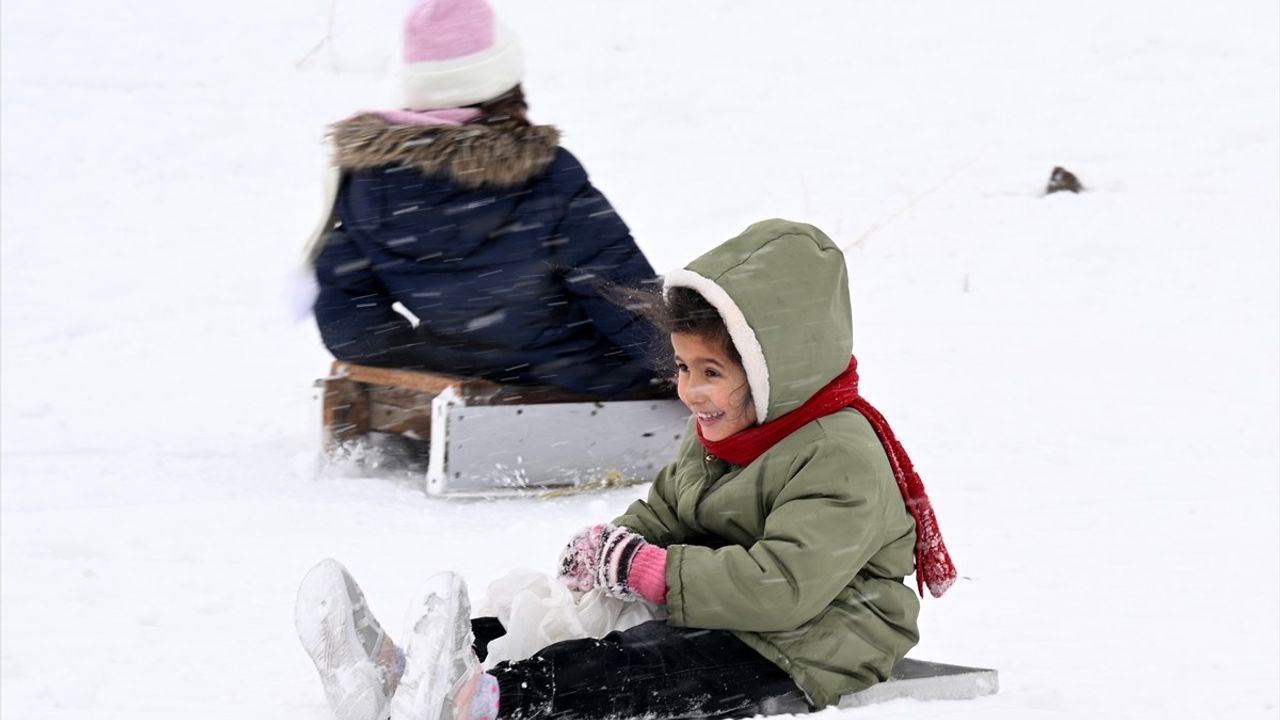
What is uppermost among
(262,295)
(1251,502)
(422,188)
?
(422,188)

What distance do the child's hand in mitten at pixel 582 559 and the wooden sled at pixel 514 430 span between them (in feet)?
5.01

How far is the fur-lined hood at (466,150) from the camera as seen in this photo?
3805 millimetres

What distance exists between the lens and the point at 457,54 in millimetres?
3902

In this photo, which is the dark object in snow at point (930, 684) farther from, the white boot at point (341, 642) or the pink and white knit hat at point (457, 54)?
the pink and white knit hat at point (457, 54)

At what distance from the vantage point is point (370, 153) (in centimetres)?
393

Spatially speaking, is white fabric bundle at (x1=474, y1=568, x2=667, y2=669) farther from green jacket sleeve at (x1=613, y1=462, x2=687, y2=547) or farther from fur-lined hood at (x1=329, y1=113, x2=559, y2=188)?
fur-lined hood at (x1=329, y1=113, x2=559, y2=188)

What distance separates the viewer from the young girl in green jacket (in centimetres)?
207

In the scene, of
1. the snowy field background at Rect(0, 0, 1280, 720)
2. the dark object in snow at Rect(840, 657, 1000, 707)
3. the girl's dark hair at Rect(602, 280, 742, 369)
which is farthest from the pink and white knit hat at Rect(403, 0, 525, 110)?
the dark object in snow at Rect(840, 657, 1000, 707)

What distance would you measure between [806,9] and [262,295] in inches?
195

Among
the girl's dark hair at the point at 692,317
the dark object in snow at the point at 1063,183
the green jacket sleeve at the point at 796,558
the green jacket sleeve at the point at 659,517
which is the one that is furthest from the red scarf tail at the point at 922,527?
the dark object in snow at the point at 1063,183

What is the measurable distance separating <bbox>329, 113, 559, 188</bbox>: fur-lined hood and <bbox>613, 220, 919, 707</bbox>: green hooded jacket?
1.58 m

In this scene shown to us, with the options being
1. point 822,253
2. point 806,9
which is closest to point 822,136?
point 806,9

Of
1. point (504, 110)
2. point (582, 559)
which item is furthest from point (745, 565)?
point (504, 110)

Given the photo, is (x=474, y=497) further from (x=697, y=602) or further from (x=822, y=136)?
(x=822, y=136)
